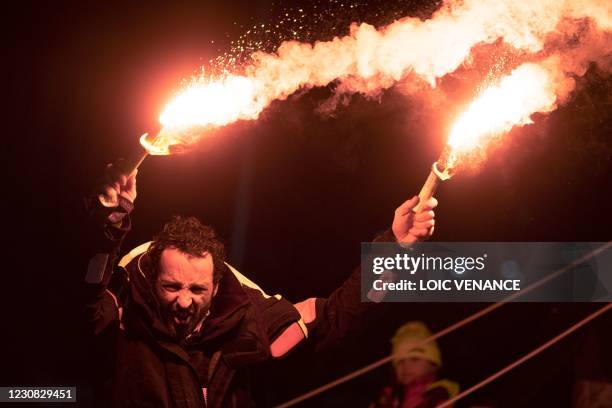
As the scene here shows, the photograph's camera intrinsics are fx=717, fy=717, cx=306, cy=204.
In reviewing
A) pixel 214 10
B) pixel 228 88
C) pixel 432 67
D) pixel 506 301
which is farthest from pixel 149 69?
pixel 506 301

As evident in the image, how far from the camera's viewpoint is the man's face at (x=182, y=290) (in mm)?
3168

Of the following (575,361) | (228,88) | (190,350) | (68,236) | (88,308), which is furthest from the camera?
(68,236)

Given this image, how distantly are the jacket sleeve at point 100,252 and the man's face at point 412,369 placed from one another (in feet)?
5.71

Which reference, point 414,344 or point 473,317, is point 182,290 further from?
point 473,317

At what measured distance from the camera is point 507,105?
11.3ft

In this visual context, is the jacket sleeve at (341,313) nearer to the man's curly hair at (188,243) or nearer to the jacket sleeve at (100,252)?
the man's curly hair at (188,243)

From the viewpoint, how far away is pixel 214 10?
14.2ft

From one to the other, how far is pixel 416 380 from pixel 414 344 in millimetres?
253

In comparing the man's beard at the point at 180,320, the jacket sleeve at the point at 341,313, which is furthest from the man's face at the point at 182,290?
the jacket sleeve at the point at 341,313

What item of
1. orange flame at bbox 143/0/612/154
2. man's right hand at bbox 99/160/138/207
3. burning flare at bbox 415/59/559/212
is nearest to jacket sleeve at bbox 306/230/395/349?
burning flare at bbox 415/59/559/212

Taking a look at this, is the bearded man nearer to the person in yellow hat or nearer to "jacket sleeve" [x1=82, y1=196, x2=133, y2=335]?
"jacket sleeve" [x1=82, y1=196, x2=133, y2=335]

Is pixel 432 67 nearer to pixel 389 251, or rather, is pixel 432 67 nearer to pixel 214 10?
pixel 389 251

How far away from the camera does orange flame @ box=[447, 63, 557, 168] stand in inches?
129

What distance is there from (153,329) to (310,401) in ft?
5.17
